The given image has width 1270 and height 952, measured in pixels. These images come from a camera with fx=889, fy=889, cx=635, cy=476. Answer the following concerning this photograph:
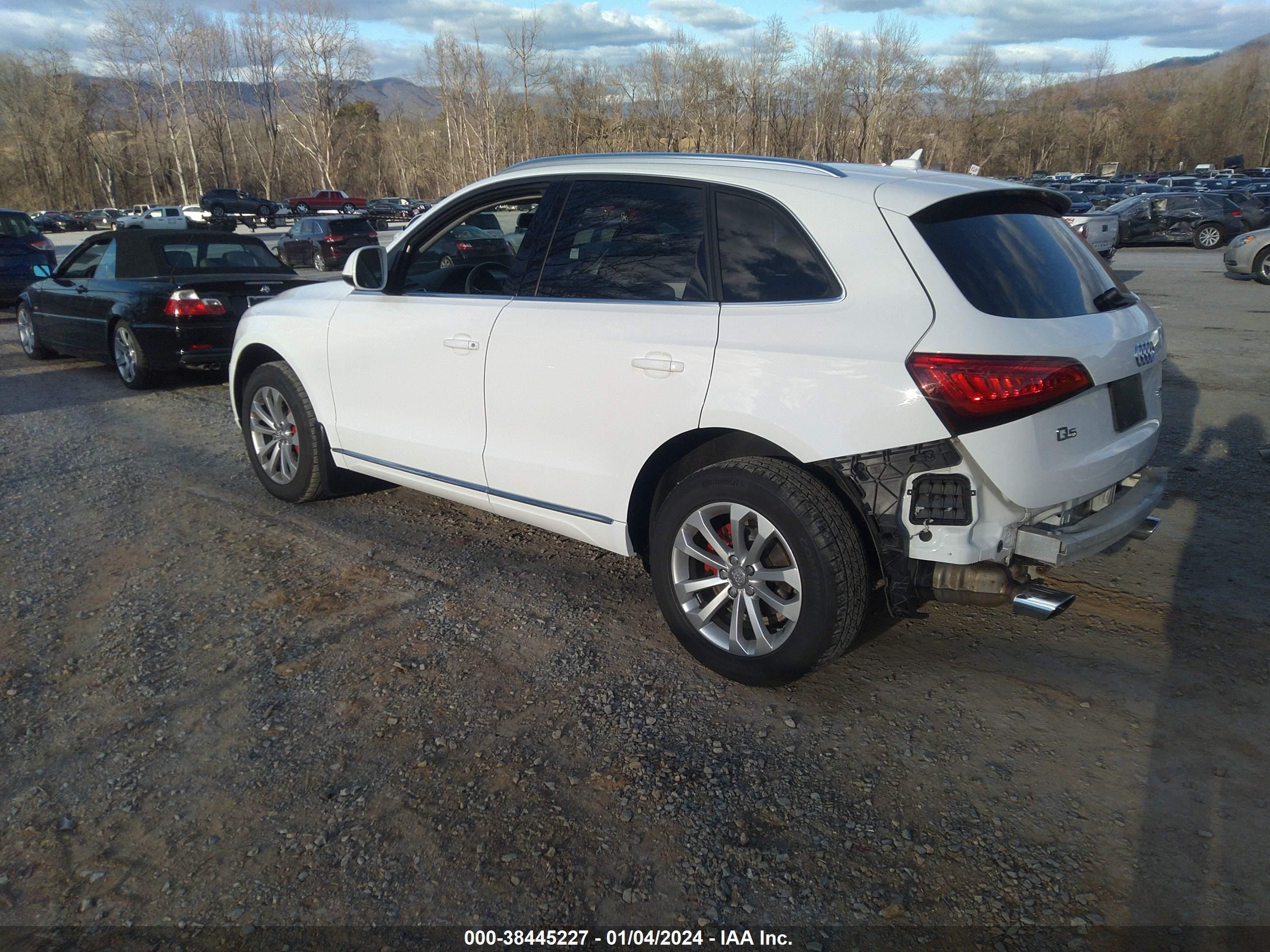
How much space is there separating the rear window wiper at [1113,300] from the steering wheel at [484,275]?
2.61m

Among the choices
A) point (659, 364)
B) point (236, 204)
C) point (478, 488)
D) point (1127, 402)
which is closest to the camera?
point (1127, 402)

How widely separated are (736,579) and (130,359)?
314 inches

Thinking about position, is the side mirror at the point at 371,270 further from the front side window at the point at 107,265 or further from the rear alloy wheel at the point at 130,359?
the front side window at the point at 107,265

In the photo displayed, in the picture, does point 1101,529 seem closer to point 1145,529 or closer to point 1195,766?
point 1145,529

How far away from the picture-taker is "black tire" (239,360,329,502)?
5.13 meters

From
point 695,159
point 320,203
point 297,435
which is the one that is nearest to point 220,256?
point 297,435

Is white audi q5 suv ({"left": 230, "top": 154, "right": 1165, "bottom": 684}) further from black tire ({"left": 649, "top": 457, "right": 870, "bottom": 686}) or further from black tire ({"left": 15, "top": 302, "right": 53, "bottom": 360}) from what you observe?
black tire ({"left": 15, "top": 302, "right": 53, "bottom": 360})

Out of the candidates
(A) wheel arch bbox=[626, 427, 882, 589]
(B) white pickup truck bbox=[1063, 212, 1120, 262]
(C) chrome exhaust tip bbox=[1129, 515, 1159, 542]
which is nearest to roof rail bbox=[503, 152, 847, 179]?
(A) wheel arch bbox=[626, 427, 882, 589]

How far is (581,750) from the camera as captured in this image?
304 cm

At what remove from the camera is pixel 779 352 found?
3.12 meters

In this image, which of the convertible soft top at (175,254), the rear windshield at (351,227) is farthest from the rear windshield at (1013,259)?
the rear windshield at (351,227)

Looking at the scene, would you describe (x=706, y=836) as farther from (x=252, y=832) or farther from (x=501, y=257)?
(x=501, y=257)

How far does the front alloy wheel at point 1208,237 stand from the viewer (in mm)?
27125

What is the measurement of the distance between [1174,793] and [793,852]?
1.25m
